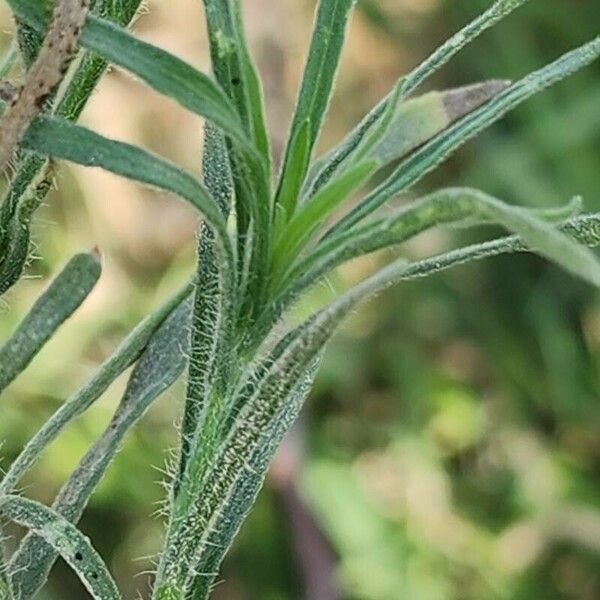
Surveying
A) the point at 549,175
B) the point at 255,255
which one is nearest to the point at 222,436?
the point at 255,255

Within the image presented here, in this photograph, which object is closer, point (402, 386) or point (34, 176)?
point (34, 176)

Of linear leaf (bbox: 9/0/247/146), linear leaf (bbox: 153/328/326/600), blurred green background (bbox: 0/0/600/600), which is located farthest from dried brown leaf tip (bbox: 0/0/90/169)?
blurred green background (bbox: 0/0/600/600)

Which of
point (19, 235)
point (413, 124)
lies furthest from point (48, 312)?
point (413, 124)

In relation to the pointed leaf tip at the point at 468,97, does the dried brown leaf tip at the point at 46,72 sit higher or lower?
lower

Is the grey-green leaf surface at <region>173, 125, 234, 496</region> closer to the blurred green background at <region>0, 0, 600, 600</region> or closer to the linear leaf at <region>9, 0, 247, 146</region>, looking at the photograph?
the linear leaf at <region>9, 0, 247, 146</region>

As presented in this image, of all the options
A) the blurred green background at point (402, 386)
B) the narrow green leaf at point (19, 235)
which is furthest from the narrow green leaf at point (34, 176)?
the blurred green background at point (402, 386)

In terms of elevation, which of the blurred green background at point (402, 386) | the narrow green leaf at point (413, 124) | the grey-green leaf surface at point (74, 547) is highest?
the blurred green background at point (402, 386)

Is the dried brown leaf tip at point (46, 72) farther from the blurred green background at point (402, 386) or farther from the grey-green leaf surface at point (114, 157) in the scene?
the blurred green background at point (402, 386)

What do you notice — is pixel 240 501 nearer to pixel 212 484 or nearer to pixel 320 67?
pixel 212 484
